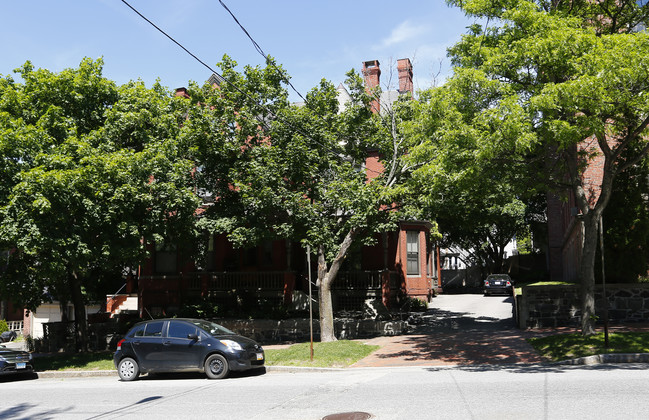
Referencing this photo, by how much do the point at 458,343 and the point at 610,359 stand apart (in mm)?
5141

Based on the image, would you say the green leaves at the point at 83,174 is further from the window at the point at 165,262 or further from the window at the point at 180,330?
the window at the point at 165,262

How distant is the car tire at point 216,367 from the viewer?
13.5m

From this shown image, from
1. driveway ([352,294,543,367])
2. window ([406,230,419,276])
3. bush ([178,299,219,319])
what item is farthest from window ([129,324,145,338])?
window ([406,230,419,276])

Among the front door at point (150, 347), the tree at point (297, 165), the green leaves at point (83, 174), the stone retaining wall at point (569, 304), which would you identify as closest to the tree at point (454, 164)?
the tree at point (297, 165)

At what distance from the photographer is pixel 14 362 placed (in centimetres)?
1647

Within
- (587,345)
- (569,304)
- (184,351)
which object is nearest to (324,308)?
(184,351)

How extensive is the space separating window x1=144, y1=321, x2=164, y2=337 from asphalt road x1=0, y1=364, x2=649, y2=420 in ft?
4.25

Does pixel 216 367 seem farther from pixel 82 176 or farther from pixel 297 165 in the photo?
pixel 297 165

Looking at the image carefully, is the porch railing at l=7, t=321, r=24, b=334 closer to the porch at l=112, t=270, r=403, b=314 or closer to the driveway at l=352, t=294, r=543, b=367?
the porch at l=112, t=270, r=403, b=314

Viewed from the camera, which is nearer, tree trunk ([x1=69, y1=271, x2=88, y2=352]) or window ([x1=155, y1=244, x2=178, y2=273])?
tree trunk ([x1=69, y1=271, x2=88, y2=352])

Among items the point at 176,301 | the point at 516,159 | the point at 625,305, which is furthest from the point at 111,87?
the point at 625,305

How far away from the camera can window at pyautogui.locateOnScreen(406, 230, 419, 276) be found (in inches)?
1129

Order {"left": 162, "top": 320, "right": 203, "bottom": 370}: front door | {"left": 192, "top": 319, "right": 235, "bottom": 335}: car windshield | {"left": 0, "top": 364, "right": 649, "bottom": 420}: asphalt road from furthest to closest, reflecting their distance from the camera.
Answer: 1. {"left": 192, "top": 319, "right": 235, "bottom": 335}: car windshield
2. {"left": 162, "top": 320, "right": 203, "bottom": 370}: front door
3. {"left": 0, "top": 364, "right": 649, "bottom": 420}: asphalt road

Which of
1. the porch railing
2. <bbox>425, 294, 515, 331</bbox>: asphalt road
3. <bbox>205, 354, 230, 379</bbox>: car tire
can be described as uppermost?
<bbox>205, 354, 230, 379</bbox>: car tire
